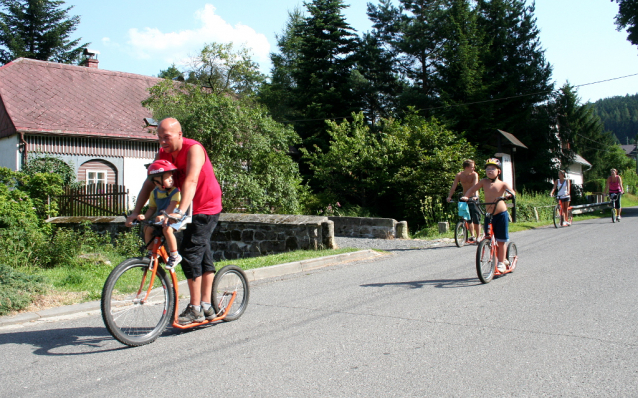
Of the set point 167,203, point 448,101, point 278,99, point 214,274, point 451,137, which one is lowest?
point 214,274

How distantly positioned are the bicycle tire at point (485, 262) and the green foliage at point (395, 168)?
32.8 feet

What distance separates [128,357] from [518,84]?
102 feet

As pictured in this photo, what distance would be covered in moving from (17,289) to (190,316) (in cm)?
262

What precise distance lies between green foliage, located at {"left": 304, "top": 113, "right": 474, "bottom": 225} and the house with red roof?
8682mm

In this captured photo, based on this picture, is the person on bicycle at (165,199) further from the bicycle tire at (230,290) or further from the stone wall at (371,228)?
the stone wall at (371,228)

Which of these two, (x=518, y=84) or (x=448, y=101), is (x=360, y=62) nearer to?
(x=448, y=101)

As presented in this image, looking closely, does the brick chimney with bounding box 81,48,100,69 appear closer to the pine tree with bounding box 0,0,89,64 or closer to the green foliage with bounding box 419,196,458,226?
the pine tree with bounding box 0,0,89,64

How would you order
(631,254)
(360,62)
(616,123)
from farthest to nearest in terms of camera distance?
(616,123)
(360,62)
(631,254)

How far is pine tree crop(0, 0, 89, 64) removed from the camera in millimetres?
39594

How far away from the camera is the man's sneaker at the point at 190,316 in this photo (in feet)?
15.6

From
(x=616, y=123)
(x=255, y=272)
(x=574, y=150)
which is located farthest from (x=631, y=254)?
(x=616, y=123)

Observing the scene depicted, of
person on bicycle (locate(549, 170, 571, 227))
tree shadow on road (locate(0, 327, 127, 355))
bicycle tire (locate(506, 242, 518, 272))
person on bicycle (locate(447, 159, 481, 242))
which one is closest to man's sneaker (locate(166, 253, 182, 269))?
tree shadow on road (locate(0, 327, 127, 355))

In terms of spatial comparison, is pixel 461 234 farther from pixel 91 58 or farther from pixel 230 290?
pixel 91 58

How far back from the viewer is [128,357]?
13.8 ft
